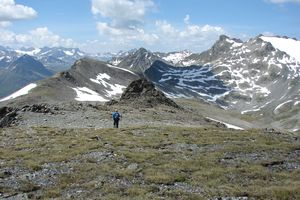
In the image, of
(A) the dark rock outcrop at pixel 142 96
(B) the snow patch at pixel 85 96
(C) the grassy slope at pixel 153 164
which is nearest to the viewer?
(C) the grassy slope at pixel 153 164

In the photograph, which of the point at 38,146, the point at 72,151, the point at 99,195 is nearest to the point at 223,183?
the point at 99,195

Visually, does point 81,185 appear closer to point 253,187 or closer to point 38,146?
point 253,187

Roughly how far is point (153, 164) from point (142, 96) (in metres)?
62.9

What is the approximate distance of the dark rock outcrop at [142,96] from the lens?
8875 cm

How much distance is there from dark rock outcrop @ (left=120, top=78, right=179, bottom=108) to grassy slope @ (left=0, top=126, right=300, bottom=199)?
142 ft

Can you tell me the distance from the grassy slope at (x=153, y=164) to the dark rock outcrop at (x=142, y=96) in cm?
4339

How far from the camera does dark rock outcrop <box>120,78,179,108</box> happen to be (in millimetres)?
88750

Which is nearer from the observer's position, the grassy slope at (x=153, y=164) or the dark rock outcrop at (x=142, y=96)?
the grassy slope at (x=153, y=164)

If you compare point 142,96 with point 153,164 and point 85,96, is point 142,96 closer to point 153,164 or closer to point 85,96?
point 153,164

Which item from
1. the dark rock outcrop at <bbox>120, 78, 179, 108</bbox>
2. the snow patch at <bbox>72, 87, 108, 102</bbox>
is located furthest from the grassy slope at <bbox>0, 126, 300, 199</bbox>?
the snow patch at <bbox>72, 87, 108, 102</bbox>

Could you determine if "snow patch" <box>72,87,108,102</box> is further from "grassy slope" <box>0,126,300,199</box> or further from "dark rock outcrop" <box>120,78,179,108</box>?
"grassy slope" <box>0,126,300,199</box>

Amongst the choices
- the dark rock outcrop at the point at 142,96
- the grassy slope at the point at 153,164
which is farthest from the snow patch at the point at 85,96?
the grassy slope at the point at 153,164

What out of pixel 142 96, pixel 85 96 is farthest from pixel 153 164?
pixel 85 96

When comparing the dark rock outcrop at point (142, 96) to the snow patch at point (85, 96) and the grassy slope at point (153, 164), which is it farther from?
the snow patch at point (85, 96)
